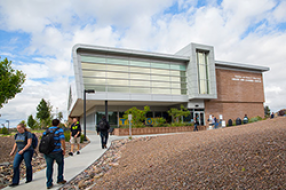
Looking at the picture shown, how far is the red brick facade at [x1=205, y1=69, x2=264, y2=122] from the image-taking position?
3138 centimetres

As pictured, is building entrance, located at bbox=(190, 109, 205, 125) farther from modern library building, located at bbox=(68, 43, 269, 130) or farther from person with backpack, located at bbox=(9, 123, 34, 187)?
person with backpack, located at bbox=(9, 123, 34, 187)

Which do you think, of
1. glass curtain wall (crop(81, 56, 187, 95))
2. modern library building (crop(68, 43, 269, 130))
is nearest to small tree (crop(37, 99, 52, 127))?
modern library building (crop(68, 43, 269, 130))

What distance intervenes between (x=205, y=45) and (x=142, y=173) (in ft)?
88.5

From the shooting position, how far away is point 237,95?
33.1m

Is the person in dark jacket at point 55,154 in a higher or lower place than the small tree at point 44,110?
lower

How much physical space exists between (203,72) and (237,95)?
25.4 feet

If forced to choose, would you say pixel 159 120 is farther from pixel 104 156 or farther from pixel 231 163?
pixel 231 163

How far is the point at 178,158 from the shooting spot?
6.41 metres

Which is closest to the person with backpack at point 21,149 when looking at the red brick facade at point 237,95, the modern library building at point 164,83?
the modern library building at point 164,83

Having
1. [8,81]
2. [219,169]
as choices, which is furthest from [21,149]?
[8,81]

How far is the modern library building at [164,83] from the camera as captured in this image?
2462cm

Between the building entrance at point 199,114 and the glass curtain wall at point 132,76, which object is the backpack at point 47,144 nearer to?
the glass curtain wall at point 132,76

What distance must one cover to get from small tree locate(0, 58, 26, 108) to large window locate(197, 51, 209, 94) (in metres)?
21.2

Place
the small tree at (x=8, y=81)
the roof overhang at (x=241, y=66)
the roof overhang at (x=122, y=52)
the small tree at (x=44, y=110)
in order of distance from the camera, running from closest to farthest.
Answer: the small tree at (x=8, y=81), the roof overhang at (x=122, y=52), the roof overhang at (x=241, y=66), the small tree at (x=44, y=110)
